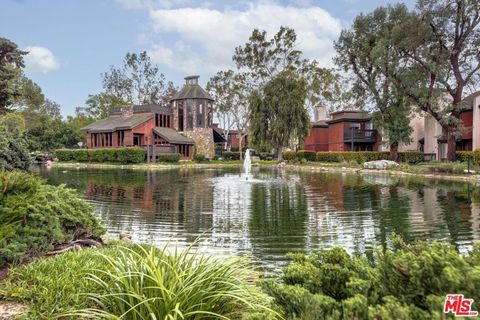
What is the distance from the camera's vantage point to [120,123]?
165 ft

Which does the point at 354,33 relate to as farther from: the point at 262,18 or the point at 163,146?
the point at 163,146

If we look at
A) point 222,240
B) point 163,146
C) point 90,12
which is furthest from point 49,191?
point 163,146

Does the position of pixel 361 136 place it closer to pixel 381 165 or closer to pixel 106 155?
pixel 381 165

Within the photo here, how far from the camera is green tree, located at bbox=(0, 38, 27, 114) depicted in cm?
1514

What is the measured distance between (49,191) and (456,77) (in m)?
33.3

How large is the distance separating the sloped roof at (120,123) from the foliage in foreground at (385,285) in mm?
47038

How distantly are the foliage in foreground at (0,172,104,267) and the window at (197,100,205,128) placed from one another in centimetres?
4745

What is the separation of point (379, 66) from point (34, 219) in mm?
32901

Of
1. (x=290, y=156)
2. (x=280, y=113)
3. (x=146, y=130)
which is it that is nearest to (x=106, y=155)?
(x=146, y=130)

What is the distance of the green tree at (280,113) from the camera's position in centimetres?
4312

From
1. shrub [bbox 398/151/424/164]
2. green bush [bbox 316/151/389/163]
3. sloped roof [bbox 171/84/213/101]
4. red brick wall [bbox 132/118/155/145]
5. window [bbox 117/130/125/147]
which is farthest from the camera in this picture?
sloped roof [bbox 171/84/213/101]

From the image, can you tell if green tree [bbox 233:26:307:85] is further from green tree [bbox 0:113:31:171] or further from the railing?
green tree [bbox 0:113:31:171]

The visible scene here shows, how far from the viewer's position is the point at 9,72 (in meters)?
15.6

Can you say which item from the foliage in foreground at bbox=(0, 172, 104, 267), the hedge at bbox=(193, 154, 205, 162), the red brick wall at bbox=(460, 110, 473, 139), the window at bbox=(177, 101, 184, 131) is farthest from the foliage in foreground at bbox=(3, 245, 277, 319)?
the window at bbox=(177, 101, 184, 131)
